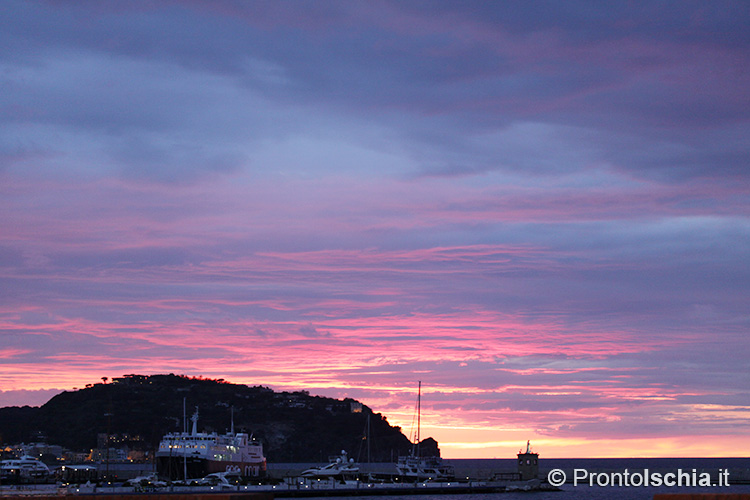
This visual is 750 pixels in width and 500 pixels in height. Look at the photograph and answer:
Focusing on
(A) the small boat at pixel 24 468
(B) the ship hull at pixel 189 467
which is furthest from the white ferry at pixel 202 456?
(A) the small boat at pixel 24 468

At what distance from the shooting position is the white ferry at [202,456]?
11400cm

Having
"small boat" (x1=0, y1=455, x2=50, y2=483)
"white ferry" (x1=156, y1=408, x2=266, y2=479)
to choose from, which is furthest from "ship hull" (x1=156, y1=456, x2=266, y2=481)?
"small boat" (x1=0, y1=455, x2=50, y2=483)

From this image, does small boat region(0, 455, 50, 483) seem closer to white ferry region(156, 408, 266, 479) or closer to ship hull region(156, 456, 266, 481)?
ship hull region(156, 456, 266, 481)

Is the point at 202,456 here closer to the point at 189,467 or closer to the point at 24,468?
the point at 189,467

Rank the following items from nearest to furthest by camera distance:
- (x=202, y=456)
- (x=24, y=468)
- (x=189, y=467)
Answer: (x=189, y=467) < (x=202, y=456) < (x=24, y=468)

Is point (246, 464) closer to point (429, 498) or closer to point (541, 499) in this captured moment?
point (429, 498)

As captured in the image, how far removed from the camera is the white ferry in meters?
114

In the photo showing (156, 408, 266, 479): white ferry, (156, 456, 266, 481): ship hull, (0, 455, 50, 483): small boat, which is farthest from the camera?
(0, 455, 50, 483): small boat

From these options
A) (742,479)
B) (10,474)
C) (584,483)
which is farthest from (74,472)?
(742,479)

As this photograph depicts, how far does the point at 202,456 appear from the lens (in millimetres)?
115500

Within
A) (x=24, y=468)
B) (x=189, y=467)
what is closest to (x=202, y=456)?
(x=189, y=467)

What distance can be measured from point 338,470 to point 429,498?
748 inches

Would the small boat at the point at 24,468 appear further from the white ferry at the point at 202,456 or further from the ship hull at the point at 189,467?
the white ferry at the point at 202,456

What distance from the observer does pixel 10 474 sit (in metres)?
118
